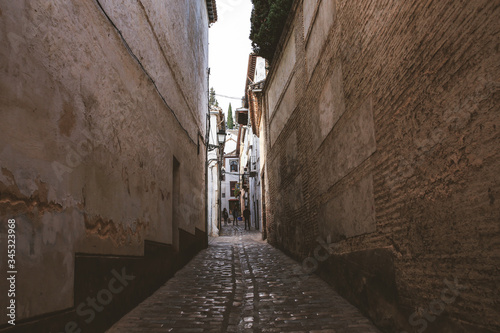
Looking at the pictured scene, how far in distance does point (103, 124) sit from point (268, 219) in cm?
1012

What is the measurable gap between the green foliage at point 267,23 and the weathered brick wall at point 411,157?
4242mm

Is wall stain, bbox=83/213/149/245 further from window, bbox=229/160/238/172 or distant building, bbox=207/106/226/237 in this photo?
window, bbox=229/160/238/172

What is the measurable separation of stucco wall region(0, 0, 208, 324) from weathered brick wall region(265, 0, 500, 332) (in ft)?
8.94

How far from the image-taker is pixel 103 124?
4.18 m

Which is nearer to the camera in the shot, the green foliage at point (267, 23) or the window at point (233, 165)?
the green foliage at point (267, 23)

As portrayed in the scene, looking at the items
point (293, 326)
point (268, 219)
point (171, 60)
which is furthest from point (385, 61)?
point (268, 219)

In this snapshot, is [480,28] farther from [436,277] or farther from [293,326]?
A: [293,326]

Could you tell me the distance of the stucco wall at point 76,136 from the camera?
2680 mm

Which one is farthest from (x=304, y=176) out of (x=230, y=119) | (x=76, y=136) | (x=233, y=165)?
(x=230, y=119)

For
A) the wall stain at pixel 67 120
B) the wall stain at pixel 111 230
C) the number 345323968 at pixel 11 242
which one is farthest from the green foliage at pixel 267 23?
the number 345323968 at pixel 11 242

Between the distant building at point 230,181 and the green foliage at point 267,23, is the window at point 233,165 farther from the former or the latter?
the green foliage at point 267,23

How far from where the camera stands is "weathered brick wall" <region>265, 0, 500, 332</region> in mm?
2471

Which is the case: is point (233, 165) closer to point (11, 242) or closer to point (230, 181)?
point (230, 181)

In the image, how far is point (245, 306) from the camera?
5191 mm
